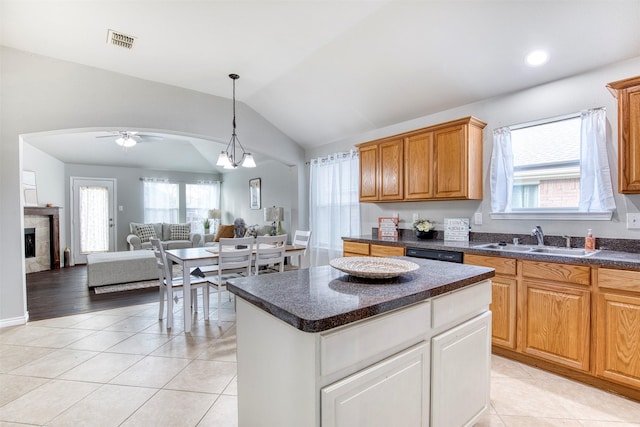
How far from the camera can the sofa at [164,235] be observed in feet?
22.6

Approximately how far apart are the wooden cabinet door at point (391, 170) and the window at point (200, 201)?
21.3 feet

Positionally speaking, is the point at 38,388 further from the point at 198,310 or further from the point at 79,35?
the point at 79,35

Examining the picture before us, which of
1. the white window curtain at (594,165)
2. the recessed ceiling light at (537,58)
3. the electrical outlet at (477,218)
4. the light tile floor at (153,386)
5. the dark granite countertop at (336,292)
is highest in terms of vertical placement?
the recessed ceiling light at (537,58)

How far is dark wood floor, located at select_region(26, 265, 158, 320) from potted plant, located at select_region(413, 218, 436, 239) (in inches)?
142

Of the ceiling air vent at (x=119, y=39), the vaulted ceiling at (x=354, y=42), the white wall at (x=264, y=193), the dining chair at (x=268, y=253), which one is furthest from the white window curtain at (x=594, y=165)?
the ceiling air vent at (x=119, y=39)

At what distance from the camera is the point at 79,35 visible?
2.98 meters

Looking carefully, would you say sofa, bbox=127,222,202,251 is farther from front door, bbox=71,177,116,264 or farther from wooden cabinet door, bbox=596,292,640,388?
wooden cabinet door, bbox=596,292,640,388

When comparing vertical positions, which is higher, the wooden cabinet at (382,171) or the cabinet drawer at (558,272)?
the wooden cabinet at (382,171)

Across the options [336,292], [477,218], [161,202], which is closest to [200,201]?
[161,202]

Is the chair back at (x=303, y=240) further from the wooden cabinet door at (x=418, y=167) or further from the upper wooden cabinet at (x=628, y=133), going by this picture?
the upper wooden cabinet at (x=628, y=133)

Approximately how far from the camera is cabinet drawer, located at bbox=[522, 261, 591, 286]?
205cm

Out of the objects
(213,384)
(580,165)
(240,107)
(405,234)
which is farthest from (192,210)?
(580,165)

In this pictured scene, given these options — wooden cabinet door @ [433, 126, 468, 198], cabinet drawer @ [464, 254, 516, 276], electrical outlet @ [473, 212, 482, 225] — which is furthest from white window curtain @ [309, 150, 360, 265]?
cabinet drawer @ [464, 254, 516, 276]

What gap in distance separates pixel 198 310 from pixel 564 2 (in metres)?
4.52
